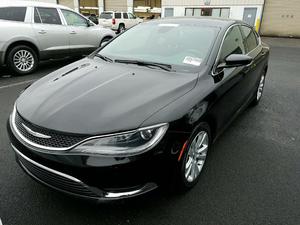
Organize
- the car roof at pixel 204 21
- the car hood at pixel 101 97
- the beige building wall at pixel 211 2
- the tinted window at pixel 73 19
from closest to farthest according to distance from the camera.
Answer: the car hood at pixel 101 97 < the car roof at pixel 204 21 < the tinted window at pixel 73 19 < the beige building wall at pixel 211 2

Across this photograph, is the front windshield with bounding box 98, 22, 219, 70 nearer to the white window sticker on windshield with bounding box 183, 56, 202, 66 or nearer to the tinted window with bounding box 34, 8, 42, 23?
the white window sticker on windshield with bounding box 183, 56, 202, 66

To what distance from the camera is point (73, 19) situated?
7.24 m

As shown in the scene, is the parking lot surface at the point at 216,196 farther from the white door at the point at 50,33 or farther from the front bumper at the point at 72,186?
the white door at the point at 50,33

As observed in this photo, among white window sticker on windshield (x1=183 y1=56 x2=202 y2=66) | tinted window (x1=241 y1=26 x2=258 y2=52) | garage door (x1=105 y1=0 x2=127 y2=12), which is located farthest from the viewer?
garage door (x1=105 y1=0 x2=127 y2=12)

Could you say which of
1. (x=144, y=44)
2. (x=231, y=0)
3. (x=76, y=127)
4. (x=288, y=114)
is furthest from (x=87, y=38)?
(x=231, y=0)

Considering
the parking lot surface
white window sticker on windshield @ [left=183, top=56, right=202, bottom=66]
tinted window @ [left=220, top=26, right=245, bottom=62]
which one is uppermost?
tinted window @ [left=220, top=26, right=245, bottom=62]

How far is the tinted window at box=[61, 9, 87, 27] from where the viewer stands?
23.2 ft

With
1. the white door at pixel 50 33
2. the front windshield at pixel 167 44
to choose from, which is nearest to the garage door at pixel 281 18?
the white door at pixel 50 33

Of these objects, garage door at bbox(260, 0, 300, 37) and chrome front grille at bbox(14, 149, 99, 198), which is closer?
chrome front grille at bbox(14, 149, 99, 198)

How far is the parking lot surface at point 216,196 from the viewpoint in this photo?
6.92 ft

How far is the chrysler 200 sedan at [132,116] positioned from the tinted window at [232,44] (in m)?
0.03

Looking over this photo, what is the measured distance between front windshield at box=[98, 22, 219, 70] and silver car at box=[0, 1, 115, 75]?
12.5 ft

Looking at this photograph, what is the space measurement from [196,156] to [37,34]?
18.7 feet

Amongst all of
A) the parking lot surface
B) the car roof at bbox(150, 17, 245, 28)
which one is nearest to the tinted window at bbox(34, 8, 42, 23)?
the parking lot surface
